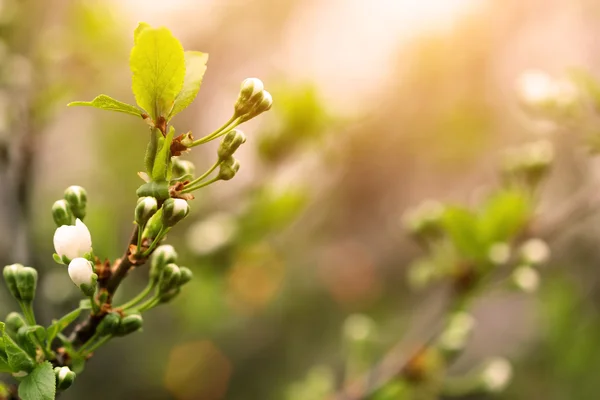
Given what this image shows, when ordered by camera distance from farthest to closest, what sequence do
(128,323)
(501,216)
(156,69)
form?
(501,216) < (128,323) < (156,69)

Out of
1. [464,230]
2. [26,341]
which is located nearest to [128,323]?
[26,341]

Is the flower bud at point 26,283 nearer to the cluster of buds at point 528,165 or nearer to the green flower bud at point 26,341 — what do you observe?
the green flower bud at point 26,341

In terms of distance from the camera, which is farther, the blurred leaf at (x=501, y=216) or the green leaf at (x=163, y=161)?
the blurred leaf at (x=501, y=216)

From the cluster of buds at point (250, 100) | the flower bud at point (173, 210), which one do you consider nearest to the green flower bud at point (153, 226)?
the flower bud at point (173, 210)

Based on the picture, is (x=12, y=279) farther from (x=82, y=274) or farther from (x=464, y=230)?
(x=464, y=230)

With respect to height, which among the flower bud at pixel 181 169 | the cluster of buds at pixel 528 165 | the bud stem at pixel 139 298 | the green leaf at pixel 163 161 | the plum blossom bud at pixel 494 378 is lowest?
the bud stem at pixel 139 298

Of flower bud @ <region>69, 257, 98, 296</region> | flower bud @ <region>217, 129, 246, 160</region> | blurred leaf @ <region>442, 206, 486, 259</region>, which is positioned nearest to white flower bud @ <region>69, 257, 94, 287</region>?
flower bud @ <region>69, 257, 98, 296</region>

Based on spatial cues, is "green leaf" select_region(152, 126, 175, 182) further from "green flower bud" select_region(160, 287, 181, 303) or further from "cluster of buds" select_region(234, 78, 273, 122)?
"green flower bud" select_region(160, 287, 181, 303)
